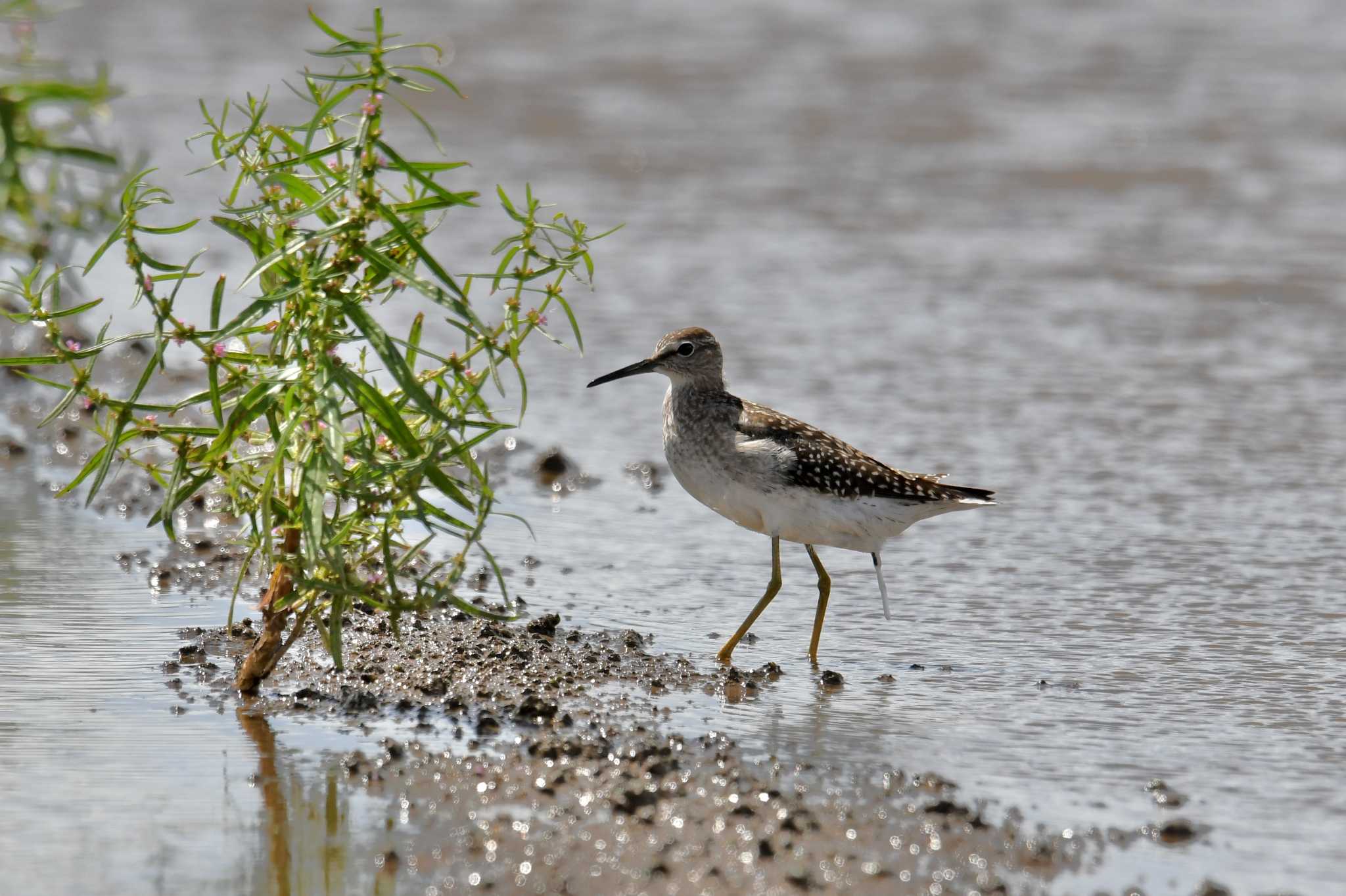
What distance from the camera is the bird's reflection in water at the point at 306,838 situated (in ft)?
15.2

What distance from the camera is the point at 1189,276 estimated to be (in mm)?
13414

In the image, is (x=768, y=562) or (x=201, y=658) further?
(x=768, y=562)

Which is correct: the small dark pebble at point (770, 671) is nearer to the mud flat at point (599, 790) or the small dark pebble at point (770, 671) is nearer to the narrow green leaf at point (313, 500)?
the mud flat at point (599, 790)

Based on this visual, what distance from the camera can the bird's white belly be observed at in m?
7.20

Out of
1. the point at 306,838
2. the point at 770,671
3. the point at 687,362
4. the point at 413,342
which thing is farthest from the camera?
the point at 687,362

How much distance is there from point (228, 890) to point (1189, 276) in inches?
424

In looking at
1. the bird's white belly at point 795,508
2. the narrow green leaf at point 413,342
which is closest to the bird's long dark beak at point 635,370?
the bird's white belly at point 795,508

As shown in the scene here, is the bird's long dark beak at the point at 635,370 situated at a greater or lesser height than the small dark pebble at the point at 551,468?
greater

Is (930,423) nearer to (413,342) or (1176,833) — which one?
(413,342)

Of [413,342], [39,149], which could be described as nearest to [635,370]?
[413,342]

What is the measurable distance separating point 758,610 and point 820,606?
0.27 meters

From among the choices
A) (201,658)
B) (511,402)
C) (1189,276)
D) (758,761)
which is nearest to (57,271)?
(201,658)

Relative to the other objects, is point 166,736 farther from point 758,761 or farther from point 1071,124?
point 1071,124

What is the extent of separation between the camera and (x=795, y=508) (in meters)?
7.20
